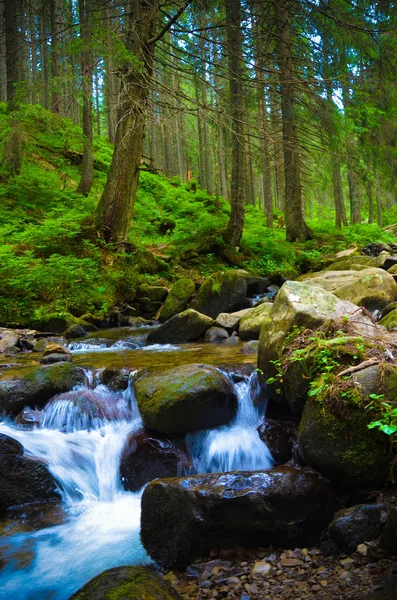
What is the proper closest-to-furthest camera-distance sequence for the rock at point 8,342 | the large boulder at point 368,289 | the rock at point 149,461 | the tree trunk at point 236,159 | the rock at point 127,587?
the rock at point 127,587 < the rock at point 149,461 < the large boulder at point 368,289 < the rock at point 8,342 < the tree trunk at point 236,159

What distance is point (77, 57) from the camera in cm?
995

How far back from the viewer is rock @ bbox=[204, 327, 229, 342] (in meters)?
8.92

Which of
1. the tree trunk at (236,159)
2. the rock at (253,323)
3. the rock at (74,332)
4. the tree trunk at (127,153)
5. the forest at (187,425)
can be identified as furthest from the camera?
the tree trunk at (236,159)

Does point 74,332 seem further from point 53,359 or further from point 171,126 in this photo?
point 171,126

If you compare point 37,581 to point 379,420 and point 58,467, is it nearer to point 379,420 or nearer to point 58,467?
point 58,467

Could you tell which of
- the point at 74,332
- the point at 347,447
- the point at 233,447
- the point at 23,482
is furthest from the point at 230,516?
the point at 74,332

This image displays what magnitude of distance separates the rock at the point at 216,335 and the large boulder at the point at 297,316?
361cm

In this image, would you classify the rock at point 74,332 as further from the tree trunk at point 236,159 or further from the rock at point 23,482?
the tree trunk at point 236,159

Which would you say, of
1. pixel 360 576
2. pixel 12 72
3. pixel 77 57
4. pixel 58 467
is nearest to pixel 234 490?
pixel 360 576

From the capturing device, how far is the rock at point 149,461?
15.9 feet

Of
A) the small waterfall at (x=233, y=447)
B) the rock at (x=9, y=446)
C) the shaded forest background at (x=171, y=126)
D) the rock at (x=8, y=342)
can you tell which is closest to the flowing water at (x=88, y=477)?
the small waterfall at (x=233, y=447)

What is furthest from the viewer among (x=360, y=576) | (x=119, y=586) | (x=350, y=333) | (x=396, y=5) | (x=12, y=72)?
(x=12, y=72)

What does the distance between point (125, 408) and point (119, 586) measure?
3004 millimetres

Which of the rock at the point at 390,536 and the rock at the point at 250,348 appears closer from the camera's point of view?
the rock at the point at 390,536
